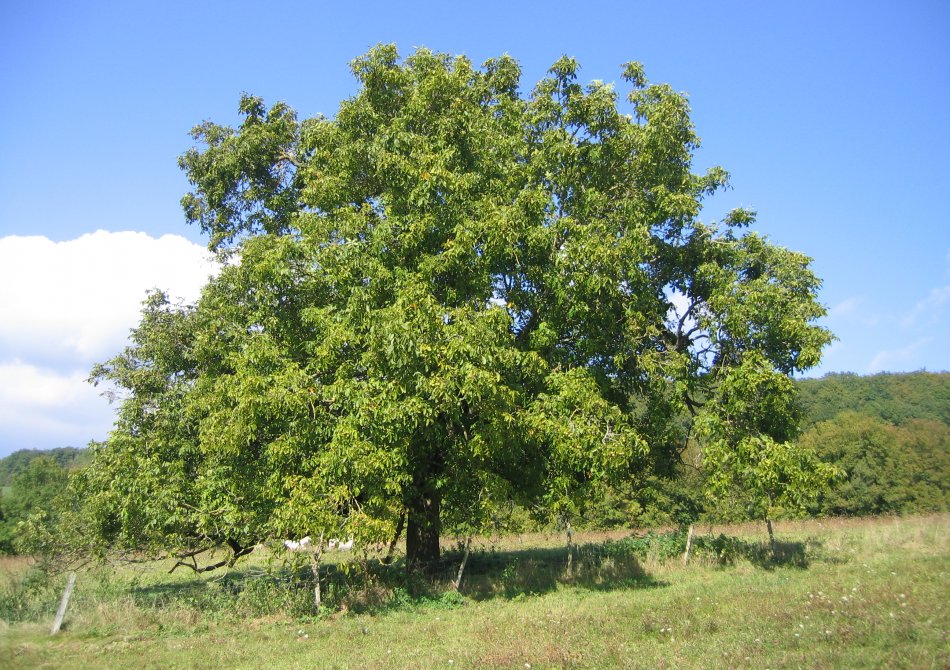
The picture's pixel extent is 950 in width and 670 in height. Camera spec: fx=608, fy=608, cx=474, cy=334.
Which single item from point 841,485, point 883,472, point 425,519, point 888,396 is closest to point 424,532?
point 425,519

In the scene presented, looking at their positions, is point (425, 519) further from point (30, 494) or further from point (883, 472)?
point (30, 494)

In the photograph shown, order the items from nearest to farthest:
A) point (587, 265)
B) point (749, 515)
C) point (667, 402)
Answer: point (587, 265)
point (667, 402)
point (749, 515)

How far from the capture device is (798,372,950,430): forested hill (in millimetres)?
62938

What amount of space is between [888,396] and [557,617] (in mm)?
80618

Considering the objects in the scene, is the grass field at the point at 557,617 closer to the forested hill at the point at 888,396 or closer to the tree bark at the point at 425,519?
the tree bark at the point at 425,519

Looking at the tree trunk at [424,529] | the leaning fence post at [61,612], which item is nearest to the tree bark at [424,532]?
the tree trunk at [424,529]

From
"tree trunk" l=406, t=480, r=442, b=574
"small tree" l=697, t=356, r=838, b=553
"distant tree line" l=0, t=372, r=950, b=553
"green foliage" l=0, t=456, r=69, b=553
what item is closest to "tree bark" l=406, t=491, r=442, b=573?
"tree trunk" l=406, t=480, r=442, b=574

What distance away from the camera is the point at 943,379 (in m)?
73.5

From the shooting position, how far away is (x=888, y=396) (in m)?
73.8

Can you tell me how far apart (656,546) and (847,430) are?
2946cm

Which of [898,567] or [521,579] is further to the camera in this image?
[521,579]

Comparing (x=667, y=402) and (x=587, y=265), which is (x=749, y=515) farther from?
(x=587, y=265)

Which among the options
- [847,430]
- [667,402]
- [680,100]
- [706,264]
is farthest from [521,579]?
[847,430]

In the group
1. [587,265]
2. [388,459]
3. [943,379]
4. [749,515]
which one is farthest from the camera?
[943,379]
